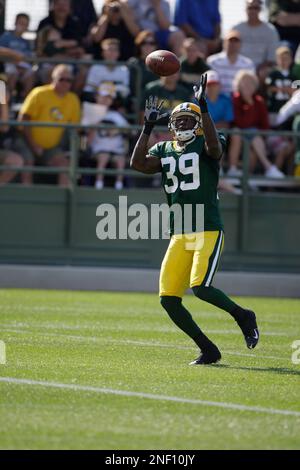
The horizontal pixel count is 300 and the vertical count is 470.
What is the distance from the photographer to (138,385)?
762 cm

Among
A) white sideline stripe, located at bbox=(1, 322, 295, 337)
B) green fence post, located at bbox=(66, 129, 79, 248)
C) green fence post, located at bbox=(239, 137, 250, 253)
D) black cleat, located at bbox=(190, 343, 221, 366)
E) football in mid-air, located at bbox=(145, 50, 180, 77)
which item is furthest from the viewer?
green fence post, located at bbox=(239, 137, 250, 253)

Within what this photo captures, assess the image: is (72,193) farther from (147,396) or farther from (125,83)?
(147,396)

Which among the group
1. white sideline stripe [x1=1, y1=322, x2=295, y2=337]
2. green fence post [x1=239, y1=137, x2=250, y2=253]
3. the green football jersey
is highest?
the green football jersey

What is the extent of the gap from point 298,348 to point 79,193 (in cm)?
703

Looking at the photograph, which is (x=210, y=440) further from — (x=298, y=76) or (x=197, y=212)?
(x=298, y=76)

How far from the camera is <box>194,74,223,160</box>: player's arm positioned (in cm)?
874

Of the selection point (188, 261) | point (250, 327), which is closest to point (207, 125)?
point (188, 261)

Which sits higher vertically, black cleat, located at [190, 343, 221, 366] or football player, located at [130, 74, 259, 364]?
football player, located at [130, 74, 259, 364]

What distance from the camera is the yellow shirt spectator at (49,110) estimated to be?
16344mm

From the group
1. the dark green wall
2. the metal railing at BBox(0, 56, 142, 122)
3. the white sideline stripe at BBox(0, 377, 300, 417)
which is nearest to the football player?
the white sideline stripe at BBox(0, 377, 300, 417)

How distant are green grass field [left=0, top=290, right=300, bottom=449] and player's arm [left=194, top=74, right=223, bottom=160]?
1.71 metres

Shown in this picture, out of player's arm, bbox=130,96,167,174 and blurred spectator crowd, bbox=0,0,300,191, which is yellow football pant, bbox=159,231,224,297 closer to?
player's arm, bbox=130,96,167,174

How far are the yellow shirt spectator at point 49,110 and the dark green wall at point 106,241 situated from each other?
2.47 feet

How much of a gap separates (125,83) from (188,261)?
28.2 ft
